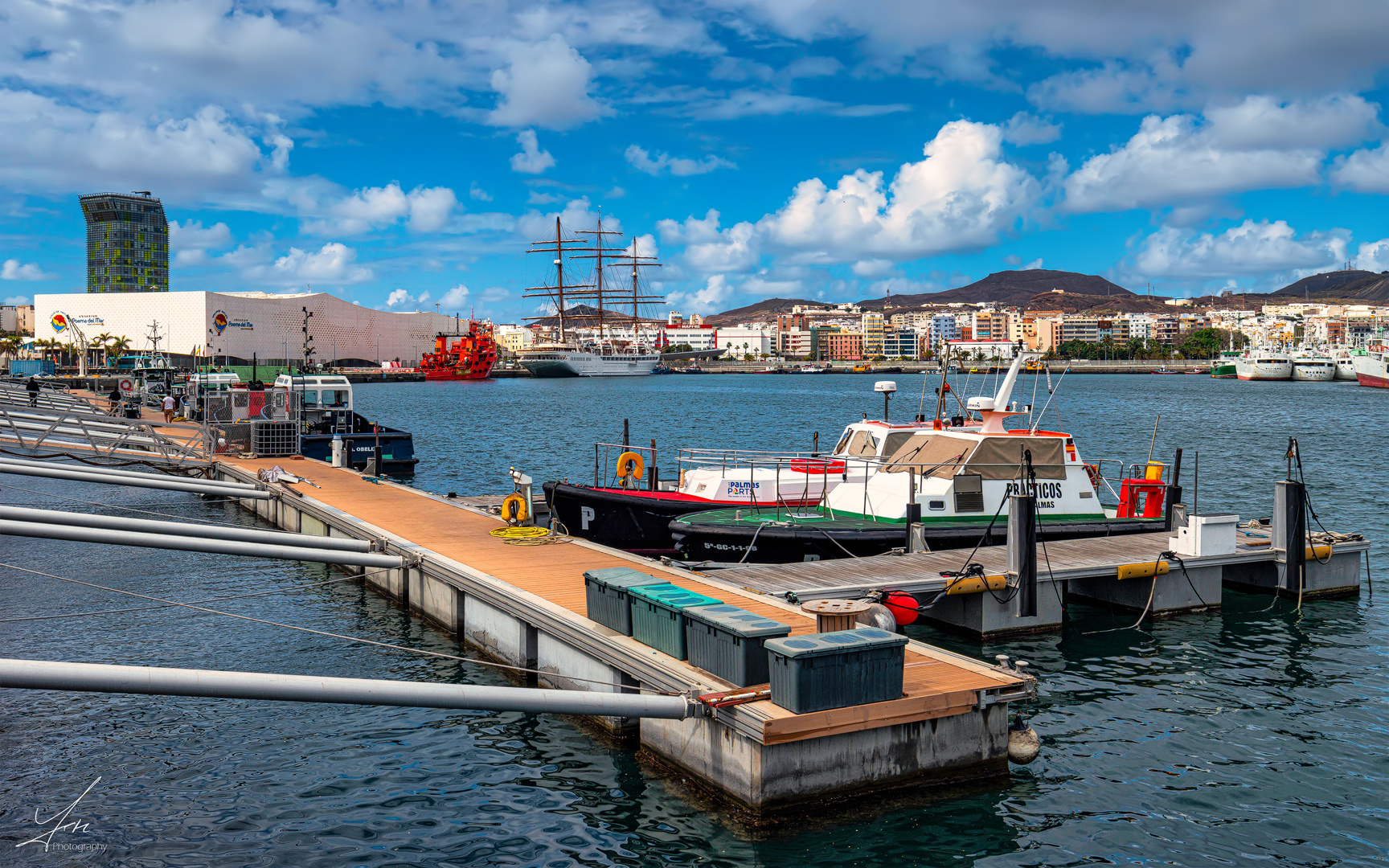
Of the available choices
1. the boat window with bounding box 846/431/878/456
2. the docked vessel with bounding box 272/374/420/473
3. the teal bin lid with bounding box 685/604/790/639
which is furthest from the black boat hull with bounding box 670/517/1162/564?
the docked vessel with bounding box 272/374/420/473

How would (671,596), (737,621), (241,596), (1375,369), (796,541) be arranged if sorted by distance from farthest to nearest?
(1375,369) < (796,541) < (241,596) < (671,596) < (737,621)

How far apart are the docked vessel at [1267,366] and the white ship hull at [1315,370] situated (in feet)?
5.34

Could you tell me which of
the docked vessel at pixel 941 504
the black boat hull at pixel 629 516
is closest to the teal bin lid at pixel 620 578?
the docked vessel at pixel 941 504

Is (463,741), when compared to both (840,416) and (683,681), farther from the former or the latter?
(840,416)

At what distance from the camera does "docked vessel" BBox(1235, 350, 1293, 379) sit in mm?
165125

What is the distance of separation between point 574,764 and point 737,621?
2.78 m

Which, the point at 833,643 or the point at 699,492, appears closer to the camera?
the point at 833,643

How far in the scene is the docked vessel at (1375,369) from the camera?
137m

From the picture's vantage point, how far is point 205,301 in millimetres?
163000

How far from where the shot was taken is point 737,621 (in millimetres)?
10062

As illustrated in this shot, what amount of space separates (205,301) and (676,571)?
16927 centimetres

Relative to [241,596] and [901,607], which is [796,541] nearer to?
[901,607]

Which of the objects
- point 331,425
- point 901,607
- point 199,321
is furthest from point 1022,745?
point 199,321

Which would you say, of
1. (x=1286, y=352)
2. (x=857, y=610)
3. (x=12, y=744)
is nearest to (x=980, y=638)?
(x=857, y=610)
